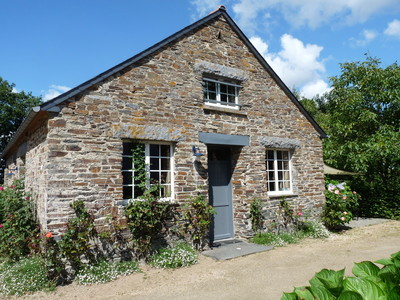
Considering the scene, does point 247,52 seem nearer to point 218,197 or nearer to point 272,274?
point 218,197

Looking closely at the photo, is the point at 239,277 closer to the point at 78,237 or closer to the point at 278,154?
the point at 78,237

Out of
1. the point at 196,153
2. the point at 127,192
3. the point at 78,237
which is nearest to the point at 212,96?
the point at 196,153

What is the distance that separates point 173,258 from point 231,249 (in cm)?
170

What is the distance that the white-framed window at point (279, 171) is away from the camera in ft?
30.3

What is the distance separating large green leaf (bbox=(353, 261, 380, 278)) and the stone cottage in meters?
5.21

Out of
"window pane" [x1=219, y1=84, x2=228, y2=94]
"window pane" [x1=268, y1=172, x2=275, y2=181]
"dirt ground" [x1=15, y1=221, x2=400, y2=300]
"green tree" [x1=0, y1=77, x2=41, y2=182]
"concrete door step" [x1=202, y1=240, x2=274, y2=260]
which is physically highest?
"green tree" [x1=0, y1=77, x2=41, y2=182]

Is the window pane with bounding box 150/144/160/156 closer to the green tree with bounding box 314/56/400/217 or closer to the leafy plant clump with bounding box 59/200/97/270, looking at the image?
the leafy plant clump with bounding box 59/200/97/270

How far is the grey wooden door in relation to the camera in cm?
814

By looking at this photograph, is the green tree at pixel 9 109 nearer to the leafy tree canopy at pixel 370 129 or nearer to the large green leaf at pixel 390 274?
the leafy tree canopy at pixel 370 129

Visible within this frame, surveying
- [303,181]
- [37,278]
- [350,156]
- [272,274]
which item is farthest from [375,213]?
[37,278]

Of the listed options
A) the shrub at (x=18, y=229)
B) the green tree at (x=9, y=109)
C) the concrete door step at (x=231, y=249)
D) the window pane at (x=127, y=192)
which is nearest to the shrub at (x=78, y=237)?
the shrub at (x=18, y=229)

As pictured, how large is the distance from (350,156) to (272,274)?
7997 mm

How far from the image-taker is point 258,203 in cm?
826

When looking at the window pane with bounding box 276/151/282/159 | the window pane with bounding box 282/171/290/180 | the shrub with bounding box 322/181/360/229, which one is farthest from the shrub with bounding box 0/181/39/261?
the shrub with bounding box 322/181/360/229
